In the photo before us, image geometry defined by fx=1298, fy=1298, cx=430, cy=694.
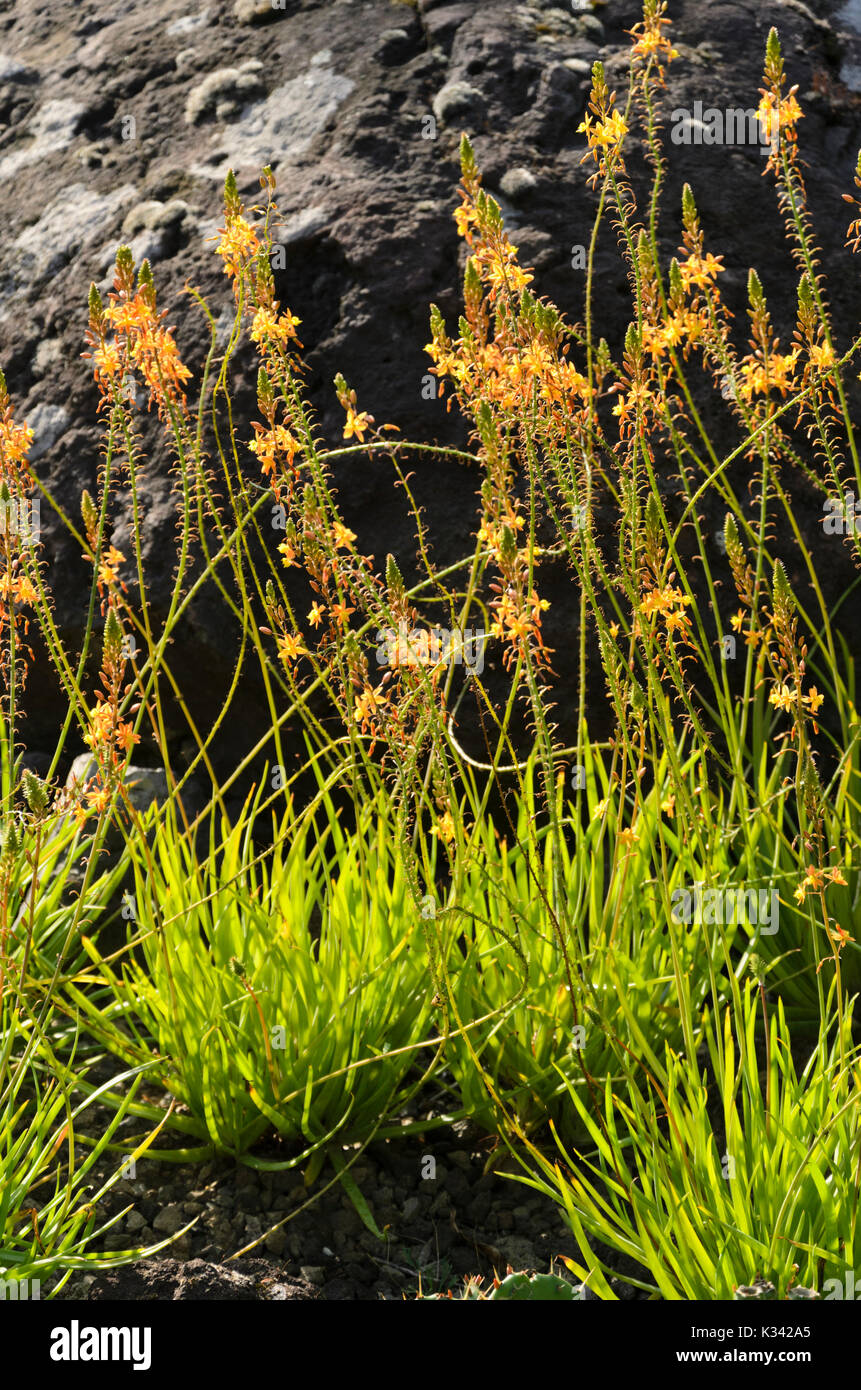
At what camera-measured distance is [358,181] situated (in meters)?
3.79

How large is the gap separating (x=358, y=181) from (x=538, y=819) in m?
1.93

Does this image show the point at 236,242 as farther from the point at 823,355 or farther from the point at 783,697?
the point at 783,697

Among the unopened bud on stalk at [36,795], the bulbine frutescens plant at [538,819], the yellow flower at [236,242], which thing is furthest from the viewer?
the yellow flower at [236,242]

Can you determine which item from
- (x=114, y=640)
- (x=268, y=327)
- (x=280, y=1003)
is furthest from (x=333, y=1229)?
(x=268, y=327)

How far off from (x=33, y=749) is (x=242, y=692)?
0.76 metres

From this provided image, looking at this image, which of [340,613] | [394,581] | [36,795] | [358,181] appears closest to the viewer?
[36,795]

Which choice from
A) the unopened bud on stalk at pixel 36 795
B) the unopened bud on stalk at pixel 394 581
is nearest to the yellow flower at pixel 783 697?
the unopened bud on stalk at pixel 394 581

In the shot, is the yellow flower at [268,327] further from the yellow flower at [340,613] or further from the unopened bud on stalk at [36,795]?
the unopened bud on stalk at [36,795]

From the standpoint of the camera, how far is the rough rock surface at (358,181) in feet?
11.9

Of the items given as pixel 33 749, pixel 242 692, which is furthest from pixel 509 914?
pixel 33 749

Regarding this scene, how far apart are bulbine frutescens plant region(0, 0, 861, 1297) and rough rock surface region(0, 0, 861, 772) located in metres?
0.20

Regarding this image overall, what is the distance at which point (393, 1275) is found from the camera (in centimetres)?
247

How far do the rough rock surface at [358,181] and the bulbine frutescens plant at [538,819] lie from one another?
0.65ft

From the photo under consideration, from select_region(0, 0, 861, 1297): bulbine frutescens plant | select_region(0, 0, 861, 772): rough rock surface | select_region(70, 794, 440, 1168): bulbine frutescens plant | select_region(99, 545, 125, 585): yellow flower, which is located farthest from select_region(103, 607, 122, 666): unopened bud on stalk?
select_region(0, 0, 861, 772): rough rock surface
